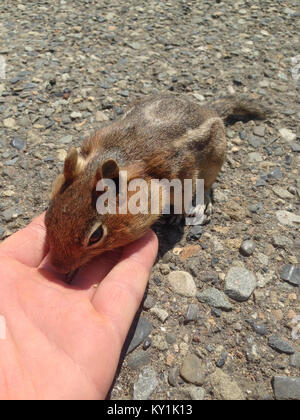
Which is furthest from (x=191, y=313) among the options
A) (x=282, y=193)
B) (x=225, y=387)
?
(x=282, y=193)

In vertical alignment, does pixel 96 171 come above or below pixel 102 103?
above

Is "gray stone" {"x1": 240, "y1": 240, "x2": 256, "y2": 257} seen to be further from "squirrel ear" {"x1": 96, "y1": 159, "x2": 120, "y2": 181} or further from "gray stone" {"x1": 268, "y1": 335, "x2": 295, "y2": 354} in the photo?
"squirrel ear" {"x1": 96, "y1": 159, "x2": 120, "y2": 181}

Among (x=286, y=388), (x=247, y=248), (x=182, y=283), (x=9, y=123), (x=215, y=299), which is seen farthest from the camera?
(x=9, y=123)

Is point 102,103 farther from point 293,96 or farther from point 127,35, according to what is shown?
point 293,96

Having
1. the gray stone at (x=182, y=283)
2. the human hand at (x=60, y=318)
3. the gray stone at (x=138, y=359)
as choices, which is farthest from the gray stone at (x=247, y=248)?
the gray stone at (x=138, y=359)

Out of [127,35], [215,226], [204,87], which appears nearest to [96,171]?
[215,226]

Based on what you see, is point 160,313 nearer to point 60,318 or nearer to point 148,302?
point 148,302

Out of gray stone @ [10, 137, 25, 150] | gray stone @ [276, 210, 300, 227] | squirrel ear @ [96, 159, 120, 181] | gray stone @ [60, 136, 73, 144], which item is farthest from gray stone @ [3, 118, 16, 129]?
gray stone @ [276, 210, 300, 227]
